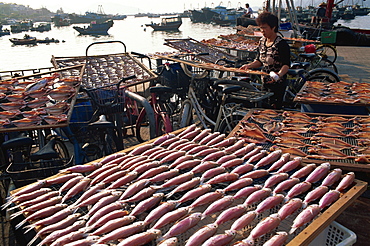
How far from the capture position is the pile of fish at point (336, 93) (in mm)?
4875

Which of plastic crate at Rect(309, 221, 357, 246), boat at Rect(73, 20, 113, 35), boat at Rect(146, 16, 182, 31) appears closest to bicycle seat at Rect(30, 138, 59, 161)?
plastic crate at Rect(309, 221, 357, 246)

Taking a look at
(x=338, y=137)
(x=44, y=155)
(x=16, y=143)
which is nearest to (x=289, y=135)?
(x=338, y=137)

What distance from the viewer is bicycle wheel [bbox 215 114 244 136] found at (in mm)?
5238

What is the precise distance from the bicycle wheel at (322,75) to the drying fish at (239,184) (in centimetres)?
607

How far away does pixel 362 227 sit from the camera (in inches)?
145

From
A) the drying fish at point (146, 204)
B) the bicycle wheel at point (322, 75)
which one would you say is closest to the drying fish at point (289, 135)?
the drying fish at point (146, 204)

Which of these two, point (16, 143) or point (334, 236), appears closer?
point (334, 236)

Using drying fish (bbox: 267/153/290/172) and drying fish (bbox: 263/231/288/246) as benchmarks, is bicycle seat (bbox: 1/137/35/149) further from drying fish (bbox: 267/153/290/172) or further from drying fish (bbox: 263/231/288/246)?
drying fish (bbox: 263/231/288/246)

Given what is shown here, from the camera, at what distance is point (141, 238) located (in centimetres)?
199

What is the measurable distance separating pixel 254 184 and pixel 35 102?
12.2 feet

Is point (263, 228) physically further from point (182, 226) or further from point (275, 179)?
point (275, 179)

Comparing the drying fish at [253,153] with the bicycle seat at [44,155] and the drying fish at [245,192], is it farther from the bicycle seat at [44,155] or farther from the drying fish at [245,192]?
the bicycle seat at [44,155]

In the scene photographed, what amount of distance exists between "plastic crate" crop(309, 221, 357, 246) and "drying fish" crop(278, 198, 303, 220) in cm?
37

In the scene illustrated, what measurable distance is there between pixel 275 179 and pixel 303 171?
12.9 inches
